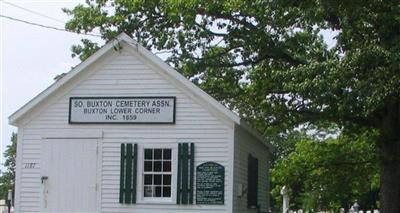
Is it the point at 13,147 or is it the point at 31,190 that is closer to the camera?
the point at 31,190

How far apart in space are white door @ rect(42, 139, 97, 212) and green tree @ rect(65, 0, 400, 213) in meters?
5.41

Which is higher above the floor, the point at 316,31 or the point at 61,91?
the point at 316,31

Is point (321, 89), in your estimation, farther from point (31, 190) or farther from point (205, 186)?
point (31, 190)

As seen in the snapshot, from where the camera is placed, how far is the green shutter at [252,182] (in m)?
20.3

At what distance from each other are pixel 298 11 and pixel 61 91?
654cm

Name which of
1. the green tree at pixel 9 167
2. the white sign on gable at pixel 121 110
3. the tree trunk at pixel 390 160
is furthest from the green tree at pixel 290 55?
the green tree at pixel 9 167

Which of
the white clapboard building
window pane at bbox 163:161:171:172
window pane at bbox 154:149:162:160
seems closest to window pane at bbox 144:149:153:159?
the white clapboard building

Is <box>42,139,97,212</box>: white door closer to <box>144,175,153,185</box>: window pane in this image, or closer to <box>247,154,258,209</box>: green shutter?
<box>144,175,153,185</box>: window pane

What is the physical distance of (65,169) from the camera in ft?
61.0

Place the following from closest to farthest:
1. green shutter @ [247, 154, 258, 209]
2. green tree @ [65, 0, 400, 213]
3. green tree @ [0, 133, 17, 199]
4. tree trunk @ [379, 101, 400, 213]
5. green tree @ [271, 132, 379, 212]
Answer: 1. green tree @ [65, 0, 400, 213]
2. green shutter @ [247, 154, 258, 209]
3. tree trunk @ [379, 101, 400, 213]
4. green tree @ [271, 132, 379, 212]
5. green tree @ [0, 133, 17, 199]

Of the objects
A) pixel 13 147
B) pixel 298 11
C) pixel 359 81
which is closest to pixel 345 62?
pixel 359 81

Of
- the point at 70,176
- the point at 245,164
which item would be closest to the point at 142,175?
the point at 70,176

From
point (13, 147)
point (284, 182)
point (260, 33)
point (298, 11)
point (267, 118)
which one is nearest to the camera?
point (298, 11)

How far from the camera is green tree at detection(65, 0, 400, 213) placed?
1670 cm
